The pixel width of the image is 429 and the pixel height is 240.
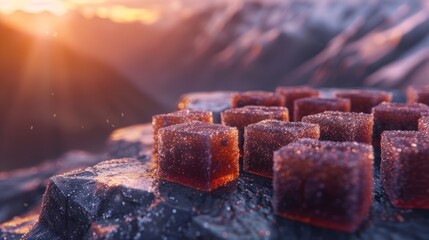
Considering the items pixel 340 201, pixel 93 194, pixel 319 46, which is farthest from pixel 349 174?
pixel 319 46

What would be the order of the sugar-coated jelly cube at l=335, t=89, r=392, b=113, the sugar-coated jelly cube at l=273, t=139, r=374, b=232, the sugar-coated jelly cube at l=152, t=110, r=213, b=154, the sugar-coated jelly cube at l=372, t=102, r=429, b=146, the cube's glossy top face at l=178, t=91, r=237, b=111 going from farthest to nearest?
the cube's glossy top face at l=178, t=91, r=237, b=111 < the sugar-coated jelly cube at l=335, t=89, r=392, b=113 < the sugar-coated jelly cube at l=372, t=102, r=429, b=146 < the sugar-coated jelly cube at l=152, t=110, r=213, b=154 < the sugar-coated jelly cube at l=273, t=139, r=374, b=232

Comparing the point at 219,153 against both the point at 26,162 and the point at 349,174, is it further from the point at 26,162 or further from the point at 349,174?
the point at 26,162

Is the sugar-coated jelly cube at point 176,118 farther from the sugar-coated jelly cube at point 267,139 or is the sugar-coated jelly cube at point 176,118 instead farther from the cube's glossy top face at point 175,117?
the sugar-coated jelly cube at point 267,139

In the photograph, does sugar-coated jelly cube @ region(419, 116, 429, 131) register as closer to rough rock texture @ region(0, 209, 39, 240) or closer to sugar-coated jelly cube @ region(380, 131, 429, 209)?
sugar-coated jelly cube @ region(380, 131, 429, 209)

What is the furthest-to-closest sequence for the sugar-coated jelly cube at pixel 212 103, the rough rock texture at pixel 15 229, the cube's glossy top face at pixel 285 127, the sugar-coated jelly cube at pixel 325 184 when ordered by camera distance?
the sugar-coated jelly cube at pixel 212 103
the rough rock texture at pixel 15 229
the cube's glossy top face at pixel 285 127
the sugar-coated jelly cube at pixel 325 184

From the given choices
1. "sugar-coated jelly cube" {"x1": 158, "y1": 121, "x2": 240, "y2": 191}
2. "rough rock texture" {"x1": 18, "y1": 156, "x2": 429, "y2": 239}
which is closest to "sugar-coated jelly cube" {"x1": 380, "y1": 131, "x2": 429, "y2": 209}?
"rough rock texture" {"x1": 18, "y1": 156, "x2": 429, "y2": 239}

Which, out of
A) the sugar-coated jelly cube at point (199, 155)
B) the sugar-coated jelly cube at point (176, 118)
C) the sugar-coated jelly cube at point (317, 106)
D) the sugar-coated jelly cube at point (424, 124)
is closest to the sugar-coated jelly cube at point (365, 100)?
the sugar-coated jelly cube at point (317, 106)

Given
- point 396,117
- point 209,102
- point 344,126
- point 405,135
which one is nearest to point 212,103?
point 209,102
